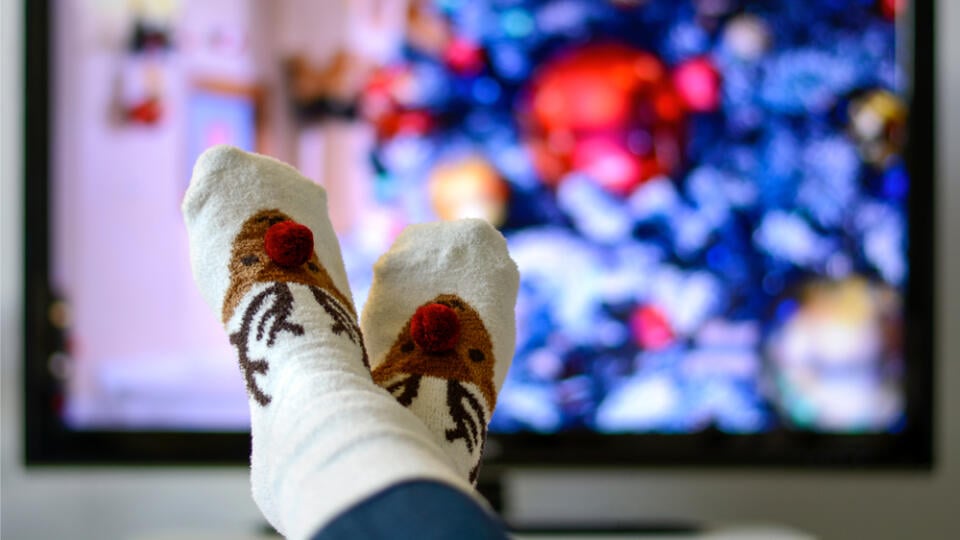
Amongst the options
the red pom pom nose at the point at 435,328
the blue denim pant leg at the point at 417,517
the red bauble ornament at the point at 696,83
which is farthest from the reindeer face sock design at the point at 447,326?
the red bauble ornament at the point at 696,83

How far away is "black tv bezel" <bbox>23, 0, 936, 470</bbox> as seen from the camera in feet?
4.58

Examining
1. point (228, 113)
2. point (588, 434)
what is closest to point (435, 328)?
point (588, 434)

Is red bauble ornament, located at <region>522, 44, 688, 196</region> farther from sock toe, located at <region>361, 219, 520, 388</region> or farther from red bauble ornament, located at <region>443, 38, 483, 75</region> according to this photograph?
sock toe, located at <region>361, 219, 520, 388</region>

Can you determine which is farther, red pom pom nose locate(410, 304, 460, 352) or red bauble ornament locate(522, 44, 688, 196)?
red bauble ornament locate(522, 44, 688, 196)

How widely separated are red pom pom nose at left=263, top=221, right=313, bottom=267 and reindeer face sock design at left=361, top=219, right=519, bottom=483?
0.36 ft

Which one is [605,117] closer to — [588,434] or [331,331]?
[588,434]

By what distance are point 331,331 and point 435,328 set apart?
0.43ft

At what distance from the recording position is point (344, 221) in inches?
56.0

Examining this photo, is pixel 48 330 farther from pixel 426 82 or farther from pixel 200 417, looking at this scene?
pixel 426 82

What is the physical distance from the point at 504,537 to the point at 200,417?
1.04 metres

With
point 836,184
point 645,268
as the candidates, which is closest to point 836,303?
point 836,184

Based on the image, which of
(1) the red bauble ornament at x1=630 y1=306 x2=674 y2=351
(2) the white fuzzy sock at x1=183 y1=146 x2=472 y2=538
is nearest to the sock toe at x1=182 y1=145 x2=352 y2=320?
(2) the white fuzzy sock at x1=183 y1=146 x2=472 y2=538

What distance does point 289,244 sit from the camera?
0.89 m

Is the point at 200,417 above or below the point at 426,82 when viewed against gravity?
below
